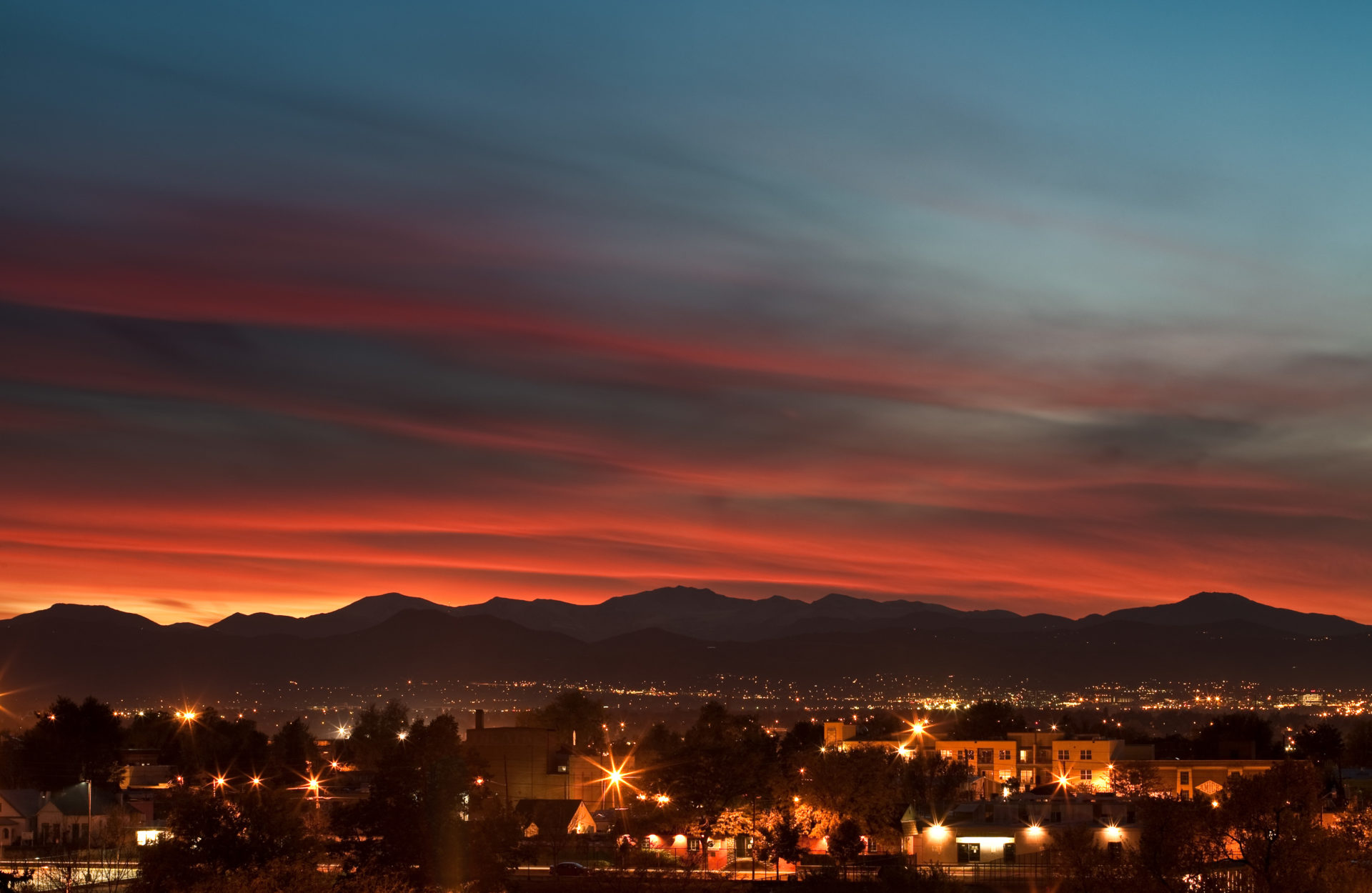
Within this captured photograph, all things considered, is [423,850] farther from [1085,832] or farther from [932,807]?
[932,807]

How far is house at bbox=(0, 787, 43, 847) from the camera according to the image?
294 ft

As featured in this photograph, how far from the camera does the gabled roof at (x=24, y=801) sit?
91.2 metres

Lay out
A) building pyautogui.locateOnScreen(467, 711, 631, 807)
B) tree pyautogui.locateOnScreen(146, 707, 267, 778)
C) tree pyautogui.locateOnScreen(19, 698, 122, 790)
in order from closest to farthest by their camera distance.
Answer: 1. building pyautogui.locateOnScreen(467, 711, 631, 807)
2. tree pyautogui.locateOnScreen(19, 698, 122, 790)
3. tree pyautogui.locateOnScreen(146, 707, 267, 778)

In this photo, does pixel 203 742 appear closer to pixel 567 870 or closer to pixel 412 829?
pixel 567 870

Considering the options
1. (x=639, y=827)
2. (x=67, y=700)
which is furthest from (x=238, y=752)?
(x=639, y=827)

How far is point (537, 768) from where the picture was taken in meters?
109

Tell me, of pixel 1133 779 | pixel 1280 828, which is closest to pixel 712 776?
pixel 1133 779

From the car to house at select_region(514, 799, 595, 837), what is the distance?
16791 mm

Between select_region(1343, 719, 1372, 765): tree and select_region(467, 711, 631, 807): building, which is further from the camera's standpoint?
select_region(1343, 719, 1372, 765): tree

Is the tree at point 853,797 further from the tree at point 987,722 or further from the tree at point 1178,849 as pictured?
the tree at point 987,722

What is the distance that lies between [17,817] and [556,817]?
1219 inches

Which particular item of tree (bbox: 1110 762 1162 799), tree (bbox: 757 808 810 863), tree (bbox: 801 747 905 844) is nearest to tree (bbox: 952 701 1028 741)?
tree (bbox: 1110 762 1162 799)

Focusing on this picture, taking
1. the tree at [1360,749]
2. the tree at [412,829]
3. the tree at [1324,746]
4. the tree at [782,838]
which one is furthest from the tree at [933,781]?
the tree at [1360,749]

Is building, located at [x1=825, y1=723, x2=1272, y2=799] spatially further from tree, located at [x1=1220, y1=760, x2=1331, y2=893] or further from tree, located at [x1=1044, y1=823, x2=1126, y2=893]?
tree, located at [x1=1220, y1=760, x2=1331, y2=893]
